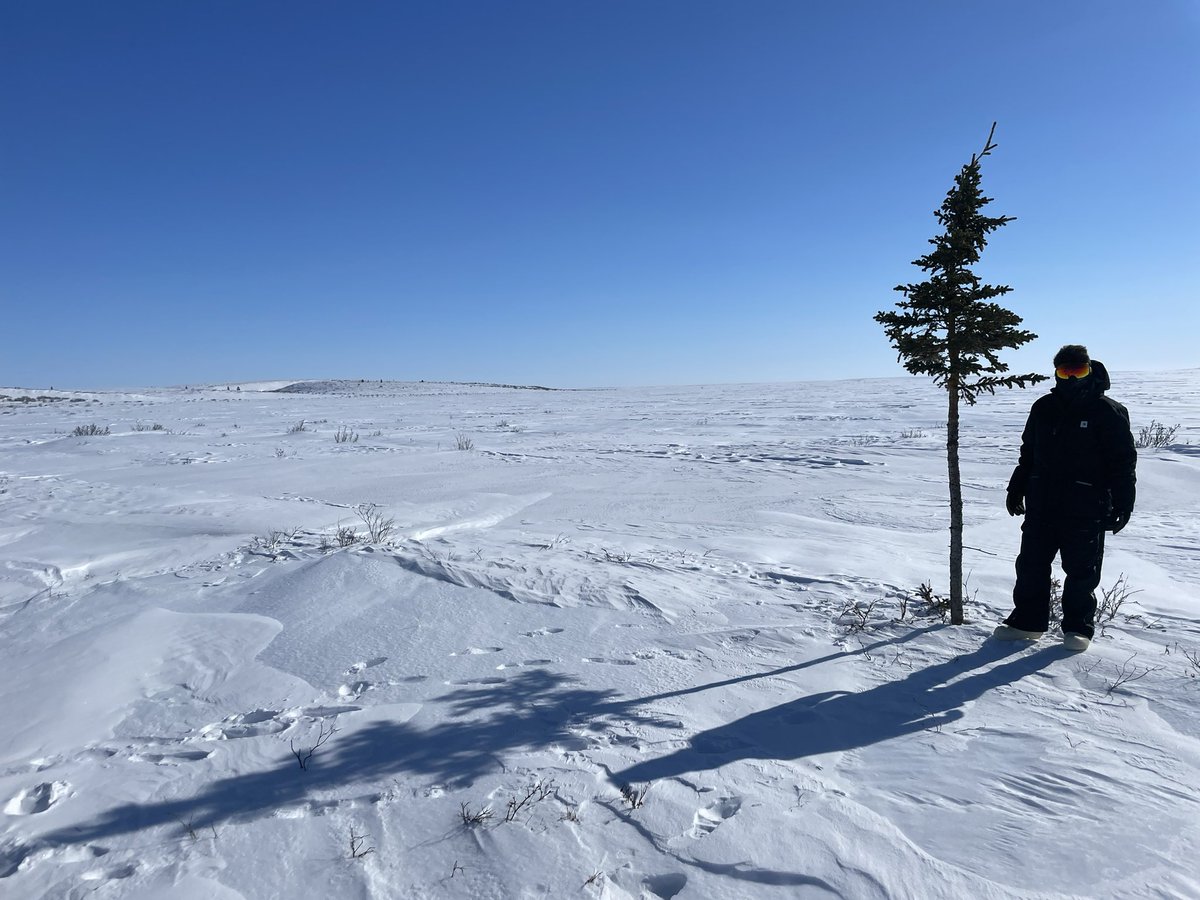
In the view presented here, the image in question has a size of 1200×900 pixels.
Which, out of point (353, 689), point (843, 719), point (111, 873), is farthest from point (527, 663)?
point (111, 873)

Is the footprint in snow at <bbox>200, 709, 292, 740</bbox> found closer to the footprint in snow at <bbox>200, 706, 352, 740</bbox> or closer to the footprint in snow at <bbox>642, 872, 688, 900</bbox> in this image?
the footprint in snow at <bbox>200, 706, 352, 740</bbox>

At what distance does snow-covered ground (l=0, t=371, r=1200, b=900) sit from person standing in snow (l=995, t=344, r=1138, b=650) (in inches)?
9.4

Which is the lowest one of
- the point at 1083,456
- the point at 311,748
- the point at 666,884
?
the point at 666,884

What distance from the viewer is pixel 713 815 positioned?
7.95 feet

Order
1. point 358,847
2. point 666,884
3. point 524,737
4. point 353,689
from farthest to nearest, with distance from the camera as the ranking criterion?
point 353,689
point 524,737
point 358,847
point 666,884

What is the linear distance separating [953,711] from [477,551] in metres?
3.88

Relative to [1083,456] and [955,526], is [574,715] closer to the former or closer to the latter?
[955,526]

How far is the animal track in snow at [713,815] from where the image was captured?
2.34 m

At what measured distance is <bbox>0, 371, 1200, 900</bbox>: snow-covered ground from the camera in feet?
7.19

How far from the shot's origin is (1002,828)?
2355mm

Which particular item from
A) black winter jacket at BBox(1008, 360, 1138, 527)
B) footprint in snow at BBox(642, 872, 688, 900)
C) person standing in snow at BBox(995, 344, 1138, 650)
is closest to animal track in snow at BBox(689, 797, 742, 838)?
footprint in snow at BBox(642, 872, 688, 900)

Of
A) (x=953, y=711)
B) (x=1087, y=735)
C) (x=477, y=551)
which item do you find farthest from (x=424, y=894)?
(x=477, y=551)

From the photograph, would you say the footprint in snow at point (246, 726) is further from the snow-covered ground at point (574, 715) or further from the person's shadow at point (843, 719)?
the person's shadow at point (843, 719)

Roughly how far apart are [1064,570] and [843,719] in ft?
6.63
